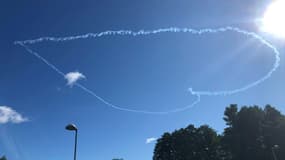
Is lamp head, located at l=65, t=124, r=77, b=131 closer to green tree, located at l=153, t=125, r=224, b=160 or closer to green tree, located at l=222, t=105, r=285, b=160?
green tree, located at l=222, t=105, r=285, b=160

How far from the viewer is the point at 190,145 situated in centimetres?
6831

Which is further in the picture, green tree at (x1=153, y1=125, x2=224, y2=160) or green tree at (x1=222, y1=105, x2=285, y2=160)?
green tree at (x1=153, y1=125, x2=224, y2=160)

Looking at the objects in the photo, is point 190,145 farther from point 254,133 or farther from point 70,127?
point 70,127

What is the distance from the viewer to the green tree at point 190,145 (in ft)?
219

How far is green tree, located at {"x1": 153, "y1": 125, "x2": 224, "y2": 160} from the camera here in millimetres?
66750

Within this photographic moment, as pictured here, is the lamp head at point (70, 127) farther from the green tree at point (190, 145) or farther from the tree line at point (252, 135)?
the green tree at point (190, 145)

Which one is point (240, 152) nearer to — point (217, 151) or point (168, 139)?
point (217, 151)

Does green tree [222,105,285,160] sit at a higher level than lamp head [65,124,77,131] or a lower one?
higher

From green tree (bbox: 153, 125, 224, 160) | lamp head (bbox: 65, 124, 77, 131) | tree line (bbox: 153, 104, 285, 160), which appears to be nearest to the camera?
lamp head (bbox: 65, 124, 77, 131)

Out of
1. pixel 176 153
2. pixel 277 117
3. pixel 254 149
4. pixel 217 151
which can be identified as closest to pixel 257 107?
pixel 277 117

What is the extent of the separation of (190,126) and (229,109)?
53.9 feet

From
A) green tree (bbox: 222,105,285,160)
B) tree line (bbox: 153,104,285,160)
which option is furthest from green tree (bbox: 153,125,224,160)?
green tree (bbox: 222,105,285,160)

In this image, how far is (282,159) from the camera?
4994 centimetres

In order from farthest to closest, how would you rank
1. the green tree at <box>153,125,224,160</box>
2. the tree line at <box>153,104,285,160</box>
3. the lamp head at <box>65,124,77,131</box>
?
the green tree at <box>153,125,224,160</box>
the tree line at <box>153,104,285,160</box>
the lamp head at <box>65,124,77,131</box>
